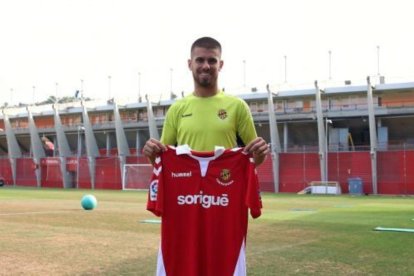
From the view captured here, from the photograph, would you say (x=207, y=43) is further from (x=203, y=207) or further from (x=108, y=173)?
(x=108, y=173)

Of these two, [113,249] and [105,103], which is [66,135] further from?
[113,249]

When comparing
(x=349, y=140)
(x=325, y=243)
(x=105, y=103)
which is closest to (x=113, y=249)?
(x=325, y=243)

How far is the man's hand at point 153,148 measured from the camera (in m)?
4.55

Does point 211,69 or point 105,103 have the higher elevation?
point 105,103

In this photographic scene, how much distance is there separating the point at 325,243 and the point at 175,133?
28.7 ft

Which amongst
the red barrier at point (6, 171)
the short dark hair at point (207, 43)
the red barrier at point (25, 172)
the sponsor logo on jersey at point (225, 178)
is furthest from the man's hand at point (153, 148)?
the red barrier at point (6, 171)

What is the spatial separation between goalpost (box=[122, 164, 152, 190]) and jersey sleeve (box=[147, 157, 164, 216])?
56.9 m

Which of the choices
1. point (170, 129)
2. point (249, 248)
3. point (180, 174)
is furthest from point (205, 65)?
point (249, 248)

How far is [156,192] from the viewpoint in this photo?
4625 mm

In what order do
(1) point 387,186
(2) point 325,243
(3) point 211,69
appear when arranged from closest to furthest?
(3) point 211,69 → (2) point 325,243 → (1) point 387,186

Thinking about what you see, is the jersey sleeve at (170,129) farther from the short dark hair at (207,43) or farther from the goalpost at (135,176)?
the goalpost at (135,176)

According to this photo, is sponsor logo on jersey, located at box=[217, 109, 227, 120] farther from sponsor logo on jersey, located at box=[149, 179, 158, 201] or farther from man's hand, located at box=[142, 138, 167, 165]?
sponsor logo on jersey, located at box=[149, 179, 158, 201]

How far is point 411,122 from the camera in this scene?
60.4 m

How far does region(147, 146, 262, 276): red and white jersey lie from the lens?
14.8 feet
